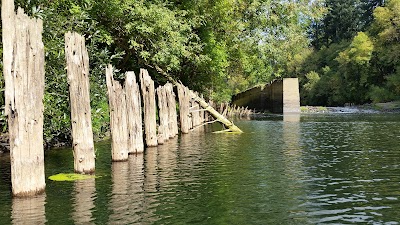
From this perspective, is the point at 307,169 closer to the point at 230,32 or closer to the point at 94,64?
the point at 94,64

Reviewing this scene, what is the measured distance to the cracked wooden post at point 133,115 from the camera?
51.9 ft

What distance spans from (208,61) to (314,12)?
9.53m

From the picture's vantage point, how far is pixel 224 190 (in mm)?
10797

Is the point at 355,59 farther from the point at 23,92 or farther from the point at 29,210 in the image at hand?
the point at 29,210

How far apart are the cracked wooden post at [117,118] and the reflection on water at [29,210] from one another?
15.0 feet

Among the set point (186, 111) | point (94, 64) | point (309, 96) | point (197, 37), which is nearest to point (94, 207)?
point (94, 64)

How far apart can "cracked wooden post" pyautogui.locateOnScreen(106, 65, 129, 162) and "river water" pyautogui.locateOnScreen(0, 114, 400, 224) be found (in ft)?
1.30

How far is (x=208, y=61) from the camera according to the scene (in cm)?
3177

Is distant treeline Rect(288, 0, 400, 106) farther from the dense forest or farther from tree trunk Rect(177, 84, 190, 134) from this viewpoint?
tree trunk Rect(177, 84, 190, 134)

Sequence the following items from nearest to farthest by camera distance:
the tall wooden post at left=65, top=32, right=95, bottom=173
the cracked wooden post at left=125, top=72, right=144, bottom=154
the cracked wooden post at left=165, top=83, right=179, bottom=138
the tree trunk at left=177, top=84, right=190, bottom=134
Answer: the tall wooden post at left=65, top=32, right=95, bottom=173, the cracked wooden post at left=125, top=72, right=144, bottom=154, the cracked wooden post at left=165, top=83, right=179, bottom=138, the tree trunk at left=177, top=84, right=190, bottom=134

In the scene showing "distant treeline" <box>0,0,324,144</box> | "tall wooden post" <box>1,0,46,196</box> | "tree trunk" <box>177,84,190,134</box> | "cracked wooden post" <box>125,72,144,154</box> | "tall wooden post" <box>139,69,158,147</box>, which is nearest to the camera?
"tall wooden post" <box>1,0,46,196</box>

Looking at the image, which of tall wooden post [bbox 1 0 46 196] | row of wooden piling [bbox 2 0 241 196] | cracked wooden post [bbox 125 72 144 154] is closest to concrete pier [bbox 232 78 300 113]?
row of wooden piling [bbox 2 0 241 196]

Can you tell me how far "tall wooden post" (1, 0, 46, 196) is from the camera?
9.14m

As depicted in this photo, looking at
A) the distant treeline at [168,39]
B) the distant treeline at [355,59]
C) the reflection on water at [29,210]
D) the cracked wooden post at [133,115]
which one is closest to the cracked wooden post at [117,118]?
the cracked wooden post at [133,115]
